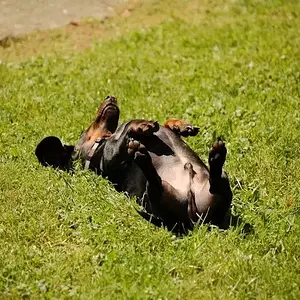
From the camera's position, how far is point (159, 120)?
6.50 metres

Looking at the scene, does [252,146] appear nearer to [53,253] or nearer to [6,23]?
[53,253]

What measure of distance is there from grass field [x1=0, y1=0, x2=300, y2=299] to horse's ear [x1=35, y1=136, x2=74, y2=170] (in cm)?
10

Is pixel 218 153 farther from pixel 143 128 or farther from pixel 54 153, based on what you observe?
pixel 54 153

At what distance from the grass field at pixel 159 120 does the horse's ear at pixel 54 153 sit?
0.33ft

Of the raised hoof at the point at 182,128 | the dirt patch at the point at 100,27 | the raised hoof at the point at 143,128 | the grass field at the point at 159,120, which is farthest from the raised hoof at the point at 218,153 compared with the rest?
the dirt patch at the point at 100,27

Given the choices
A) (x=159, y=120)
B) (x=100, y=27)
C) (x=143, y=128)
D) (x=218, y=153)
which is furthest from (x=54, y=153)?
(x=100, y=27)

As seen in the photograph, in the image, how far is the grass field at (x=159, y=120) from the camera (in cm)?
418

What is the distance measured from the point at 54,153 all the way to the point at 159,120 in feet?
4.20

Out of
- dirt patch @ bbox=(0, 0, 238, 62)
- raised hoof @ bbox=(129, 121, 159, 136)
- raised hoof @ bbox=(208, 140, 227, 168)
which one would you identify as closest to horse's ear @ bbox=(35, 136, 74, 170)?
raised hoof @ bbox=(129, 121, 159, 136)

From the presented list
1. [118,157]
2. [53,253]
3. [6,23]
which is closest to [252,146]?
[118,157]

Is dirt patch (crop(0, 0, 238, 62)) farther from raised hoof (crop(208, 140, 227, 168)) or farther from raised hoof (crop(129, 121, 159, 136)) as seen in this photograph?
raised hoof (crop(208, 140, 227, 168))

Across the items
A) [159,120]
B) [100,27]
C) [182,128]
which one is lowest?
[159,120]

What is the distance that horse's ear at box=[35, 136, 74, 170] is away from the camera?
5441 mm

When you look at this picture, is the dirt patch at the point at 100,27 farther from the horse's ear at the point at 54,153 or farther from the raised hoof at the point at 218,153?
the raised hoof at the point at 218,153
